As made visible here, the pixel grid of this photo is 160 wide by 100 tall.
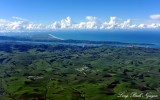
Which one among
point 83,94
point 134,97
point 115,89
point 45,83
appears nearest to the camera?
point 134,97

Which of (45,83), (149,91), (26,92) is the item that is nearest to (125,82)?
(149,91)

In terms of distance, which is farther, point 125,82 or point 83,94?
point 125,82

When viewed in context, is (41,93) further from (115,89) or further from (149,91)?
(149,91)

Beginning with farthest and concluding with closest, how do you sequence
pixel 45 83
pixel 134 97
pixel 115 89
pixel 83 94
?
pixel 45 83 < pixel 115 89 < pixel 83 94 < pixel 134 97

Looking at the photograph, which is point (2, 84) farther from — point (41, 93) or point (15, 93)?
point (41, 93)

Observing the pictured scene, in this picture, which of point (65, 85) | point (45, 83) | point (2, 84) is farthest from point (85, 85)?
point (2, 84)

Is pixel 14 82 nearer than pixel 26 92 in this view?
No

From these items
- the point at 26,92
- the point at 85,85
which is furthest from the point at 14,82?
the point at 85,85
